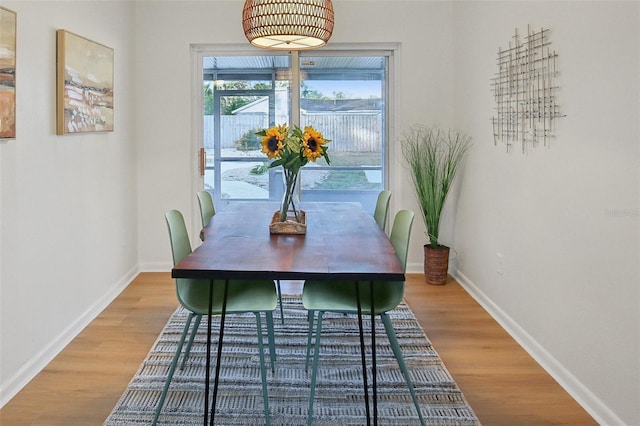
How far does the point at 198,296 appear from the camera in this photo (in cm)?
236

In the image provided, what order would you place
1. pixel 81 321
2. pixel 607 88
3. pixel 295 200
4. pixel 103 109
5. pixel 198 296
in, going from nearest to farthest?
pixel 607 88, pixel 198 296, pixel 295 200, pixel 81 321, pixel 103 109

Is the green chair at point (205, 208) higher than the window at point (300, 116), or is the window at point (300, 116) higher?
the window at point (300, 116)

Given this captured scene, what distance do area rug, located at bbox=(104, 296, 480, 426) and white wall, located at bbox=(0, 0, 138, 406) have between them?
0.57 meters

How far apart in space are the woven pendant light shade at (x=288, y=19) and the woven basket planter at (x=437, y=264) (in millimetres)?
2178

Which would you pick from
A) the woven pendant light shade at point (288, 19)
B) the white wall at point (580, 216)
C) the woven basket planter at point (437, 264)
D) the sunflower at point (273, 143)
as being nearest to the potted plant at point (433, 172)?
the woven basket planter at point (437, 264)

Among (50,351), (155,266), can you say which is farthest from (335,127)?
(50,351)

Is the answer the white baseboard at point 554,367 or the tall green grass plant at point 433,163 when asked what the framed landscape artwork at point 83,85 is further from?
the white baseboard at point 554,367

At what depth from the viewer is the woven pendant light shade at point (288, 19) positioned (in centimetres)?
261

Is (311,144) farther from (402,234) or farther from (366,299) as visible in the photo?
(366,299)

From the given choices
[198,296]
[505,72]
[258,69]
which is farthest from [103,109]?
[505,72]

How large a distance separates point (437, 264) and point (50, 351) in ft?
9.37

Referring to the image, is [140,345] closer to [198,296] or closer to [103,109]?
[198,296]

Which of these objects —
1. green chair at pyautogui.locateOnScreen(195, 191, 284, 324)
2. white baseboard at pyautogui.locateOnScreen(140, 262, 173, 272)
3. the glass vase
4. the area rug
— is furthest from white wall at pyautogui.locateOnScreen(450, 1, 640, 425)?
white baseboard at pyautogui.locateOnScreen(140, 262, 173, 272)

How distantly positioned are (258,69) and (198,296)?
2.96m
